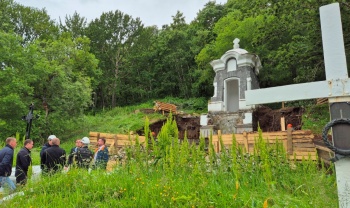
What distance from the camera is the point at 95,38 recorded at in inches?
1280

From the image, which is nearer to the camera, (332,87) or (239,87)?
(332,87)

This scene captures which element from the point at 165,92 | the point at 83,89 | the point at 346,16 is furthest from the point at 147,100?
the point at 346,16

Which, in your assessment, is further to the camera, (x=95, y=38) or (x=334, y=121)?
(x=95, y=38)

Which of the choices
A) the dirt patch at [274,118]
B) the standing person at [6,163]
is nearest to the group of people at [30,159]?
the standing person at [6,163]

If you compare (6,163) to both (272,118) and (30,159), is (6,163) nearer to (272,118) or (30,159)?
(30,159)

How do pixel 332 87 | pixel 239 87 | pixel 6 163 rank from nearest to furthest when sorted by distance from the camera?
pixel 332 87
pixel 6 163
pixel 239 87

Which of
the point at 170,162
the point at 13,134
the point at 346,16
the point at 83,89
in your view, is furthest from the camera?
the point at 83,89

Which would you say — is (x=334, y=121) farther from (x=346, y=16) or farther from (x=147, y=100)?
(x=147, y=100)

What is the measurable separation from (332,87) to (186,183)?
1758 millimetres

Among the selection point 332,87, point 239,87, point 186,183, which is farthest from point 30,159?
point 239,87

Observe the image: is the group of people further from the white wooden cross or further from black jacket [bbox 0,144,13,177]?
the white wooden cross

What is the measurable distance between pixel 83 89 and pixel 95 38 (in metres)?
15.0

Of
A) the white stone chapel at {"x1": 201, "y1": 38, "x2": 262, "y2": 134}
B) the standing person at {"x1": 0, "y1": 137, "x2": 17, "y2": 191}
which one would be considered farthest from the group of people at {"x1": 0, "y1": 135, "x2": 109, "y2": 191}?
the white stone chapel at {"x1": 201, "y1": 38, "x2": 262, "y2": 134}

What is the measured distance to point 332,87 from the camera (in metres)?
2.37
